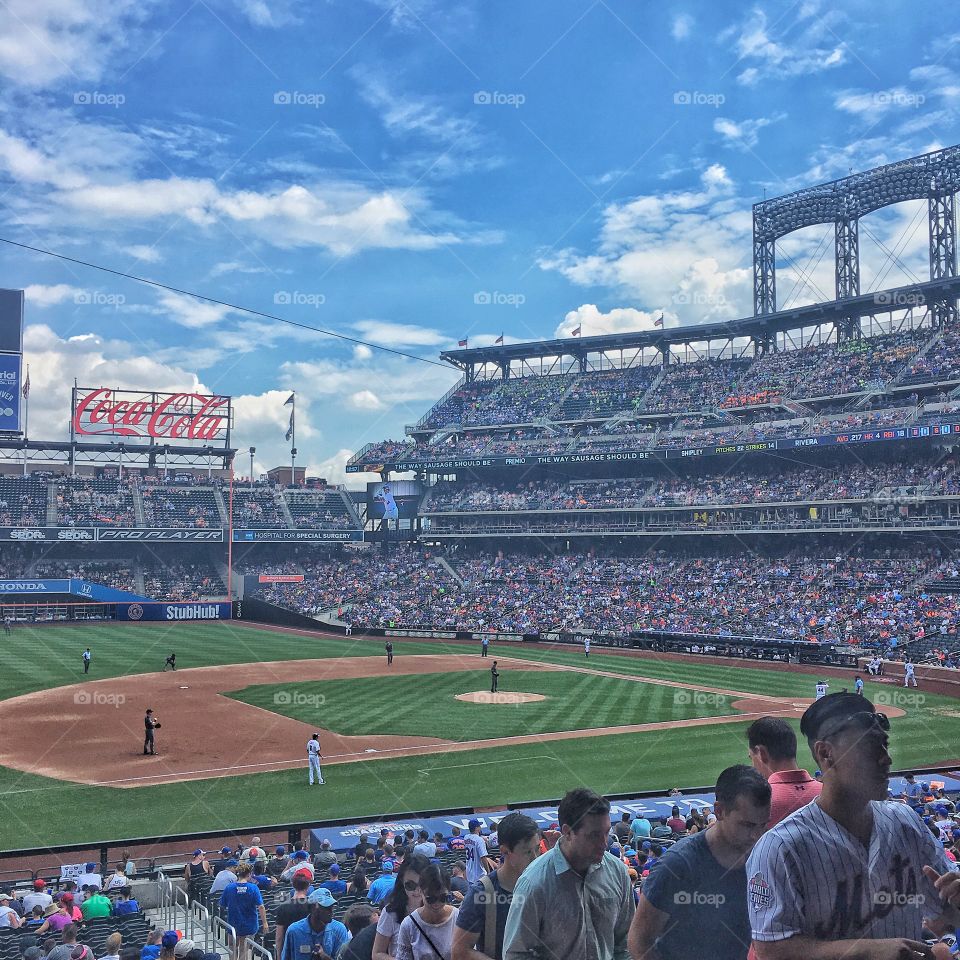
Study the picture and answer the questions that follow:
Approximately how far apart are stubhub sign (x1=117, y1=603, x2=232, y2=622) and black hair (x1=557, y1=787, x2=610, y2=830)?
64.3m

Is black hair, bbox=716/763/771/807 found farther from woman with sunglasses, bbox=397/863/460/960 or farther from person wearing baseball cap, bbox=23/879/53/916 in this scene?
person wearing baseball cap, bbox=23/879/53/916

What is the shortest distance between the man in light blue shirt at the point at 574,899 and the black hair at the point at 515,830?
40 centimetres

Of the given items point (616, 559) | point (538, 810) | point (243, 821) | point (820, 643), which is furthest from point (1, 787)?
point (616, 559)

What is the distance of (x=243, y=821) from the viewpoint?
18.5 metres

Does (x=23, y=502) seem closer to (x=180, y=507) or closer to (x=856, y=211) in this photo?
(x=180, y=507)

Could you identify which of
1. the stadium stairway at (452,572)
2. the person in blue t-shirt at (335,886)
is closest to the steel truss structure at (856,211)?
the stadium stairway at (452,572)

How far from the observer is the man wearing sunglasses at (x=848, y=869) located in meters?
3.17

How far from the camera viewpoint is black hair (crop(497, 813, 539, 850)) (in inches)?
184

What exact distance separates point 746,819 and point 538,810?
40.2ft

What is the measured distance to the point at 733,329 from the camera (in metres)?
72.1

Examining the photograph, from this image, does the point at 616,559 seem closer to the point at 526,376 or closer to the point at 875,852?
the point at 526,376

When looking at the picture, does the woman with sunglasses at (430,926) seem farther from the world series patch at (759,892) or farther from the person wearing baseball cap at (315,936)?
the world series patch at (759,892)

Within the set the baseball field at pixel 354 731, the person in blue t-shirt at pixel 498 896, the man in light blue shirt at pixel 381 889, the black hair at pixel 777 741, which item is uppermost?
the black hair at pixel 777 741

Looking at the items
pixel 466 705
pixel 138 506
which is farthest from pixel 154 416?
pixel 466 705
